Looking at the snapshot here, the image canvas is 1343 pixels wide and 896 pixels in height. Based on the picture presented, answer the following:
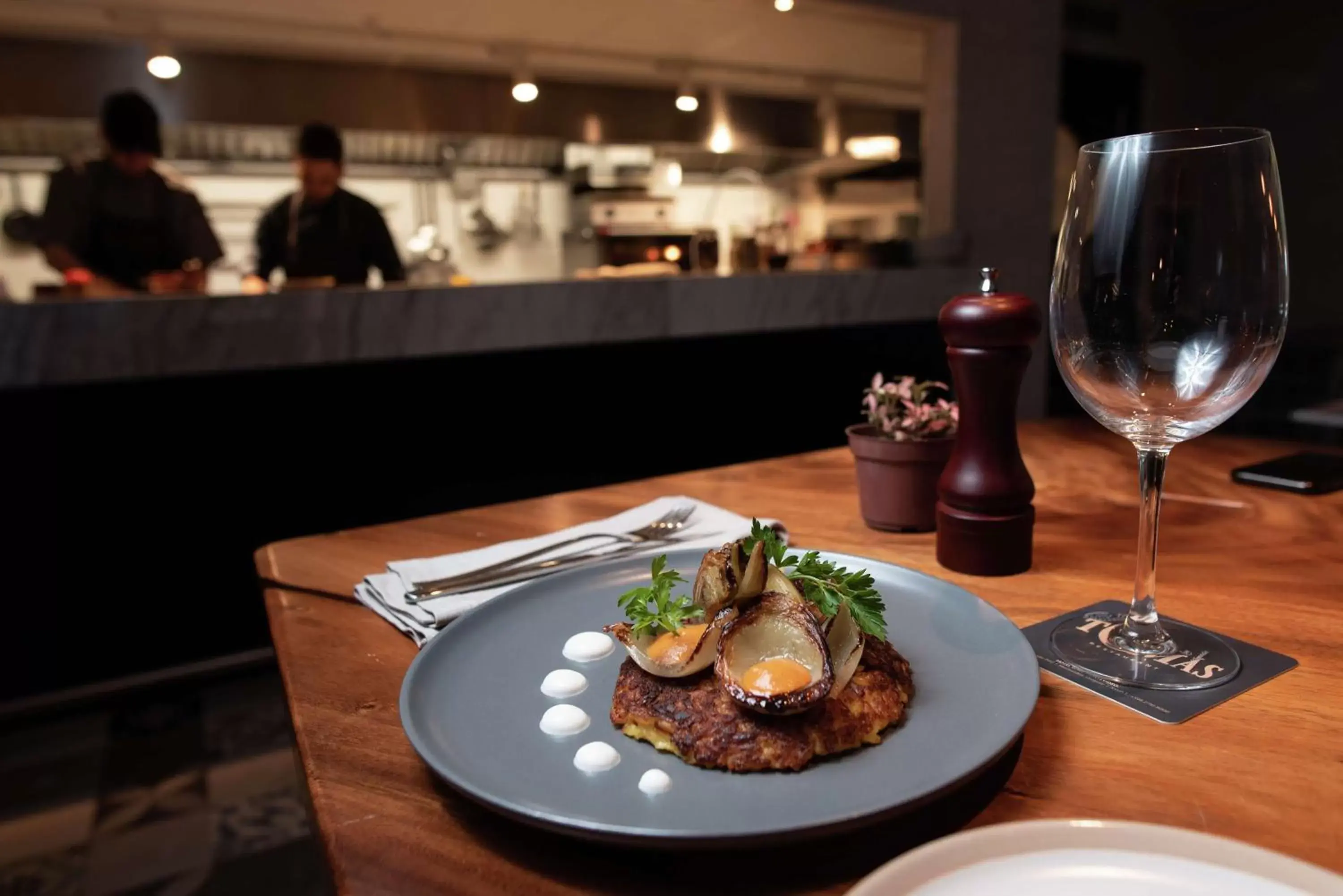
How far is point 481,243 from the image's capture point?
177 inches

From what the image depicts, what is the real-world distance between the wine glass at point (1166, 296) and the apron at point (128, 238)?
10.7ft

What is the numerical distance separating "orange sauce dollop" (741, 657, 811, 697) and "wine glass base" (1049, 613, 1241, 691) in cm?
22

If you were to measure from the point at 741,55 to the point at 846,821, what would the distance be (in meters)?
4.40

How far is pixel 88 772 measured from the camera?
1.81 m

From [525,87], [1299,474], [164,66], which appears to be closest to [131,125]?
[164,66]

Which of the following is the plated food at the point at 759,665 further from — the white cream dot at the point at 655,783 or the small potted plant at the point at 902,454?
the small potted plant at the point at 902,454

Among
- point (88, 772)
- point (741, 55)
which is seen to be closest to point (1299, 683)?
point (88, 772)

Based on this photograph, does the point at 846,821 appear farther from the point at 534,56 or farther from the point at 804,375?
the point at 534,56

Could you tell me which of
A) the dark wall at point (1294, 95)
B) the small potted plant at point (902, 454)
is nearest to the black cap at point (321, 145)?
the small potted plant at point (902, 454)

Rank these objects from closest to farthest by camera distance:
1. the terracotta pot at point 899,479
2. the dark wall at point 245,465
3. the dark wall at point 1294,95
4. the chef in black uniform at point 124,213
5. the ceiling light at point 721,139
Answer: the terracotta pot at point 899,479
the dark wall at point 245,465
the chef in black uniform at point 124,213
the dark wall at point 1294,95
the ceiling light at point 721,139

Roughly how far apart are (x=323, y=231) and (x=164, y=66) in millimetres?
825

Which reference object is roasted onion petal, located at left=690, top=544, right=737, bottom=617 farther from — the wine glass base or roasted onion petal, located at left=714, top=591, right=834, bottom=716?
the wine glass base

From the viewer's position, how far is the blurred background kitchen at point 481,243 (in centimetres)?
210

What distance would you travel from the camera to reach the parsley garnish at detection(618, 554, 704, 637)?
19.6 inches
